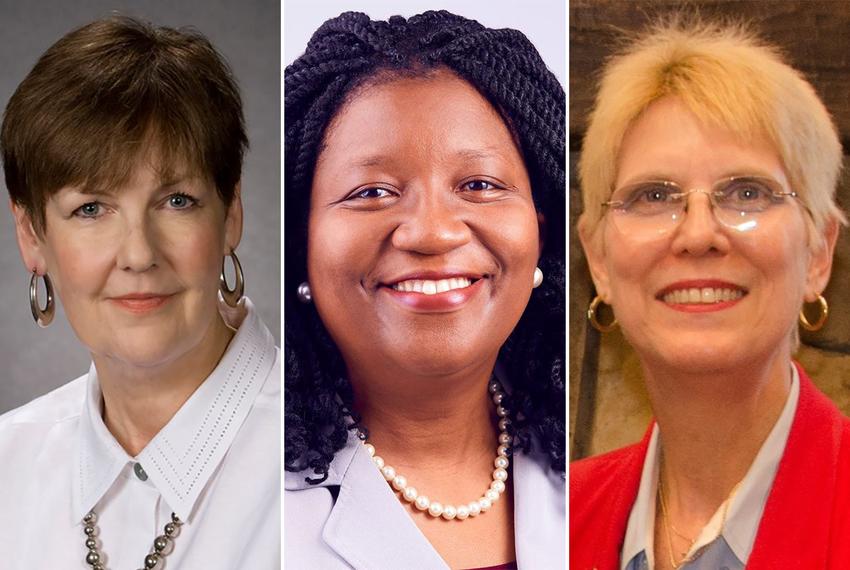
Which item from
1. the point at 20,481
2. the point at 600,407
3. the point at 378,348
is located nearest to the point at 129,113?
the point at 378,348

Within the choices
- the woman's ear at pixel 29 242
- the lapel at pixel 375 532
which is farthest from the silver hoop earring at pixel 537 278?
the woman's ear at pixel 29 242

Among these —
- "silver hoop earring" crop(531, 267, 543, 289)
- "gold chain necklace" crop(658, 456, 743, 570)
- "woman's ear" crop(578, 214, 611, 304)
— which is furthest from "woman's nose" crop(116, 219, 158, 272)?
"gold chain necklace" crop(658, 456, 743, 570)

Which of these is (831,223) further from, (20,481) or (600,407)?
(20,481)

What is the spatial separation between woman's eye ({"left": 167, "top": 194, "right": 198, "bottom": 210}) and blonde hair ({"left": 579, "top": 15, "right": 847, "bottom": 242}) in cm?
74

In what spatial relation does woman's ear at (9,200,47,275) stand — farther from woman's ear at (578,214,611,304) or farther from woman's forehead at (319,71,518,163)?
woman's ear at (578,214,611,304)

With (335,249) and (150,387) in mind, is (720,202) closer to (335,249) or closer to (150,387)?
(335,249)

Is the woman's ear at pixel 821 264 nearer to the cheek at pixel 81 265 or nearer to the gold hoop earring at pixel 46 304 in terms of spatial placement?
the cheek at pixel 81 265

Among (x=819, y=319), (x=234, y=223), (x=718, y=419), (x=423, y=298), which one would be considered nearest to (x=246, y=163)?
(x=234, y=223)

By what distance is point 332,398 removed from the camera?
2125 millimetres

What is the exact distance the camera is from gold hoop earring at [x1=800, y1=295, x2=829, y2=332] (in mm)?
2102

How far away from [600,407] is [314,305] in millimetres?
592

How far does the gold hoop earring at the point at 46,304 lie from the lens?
86.0 inches

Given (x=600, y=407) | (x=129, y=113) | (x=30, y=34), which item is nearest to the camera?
(x=129, y=113)

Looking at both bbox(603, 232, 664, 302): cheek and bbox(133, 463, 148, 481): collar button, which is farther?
bbox(133, 463, 148, 481): collar button
